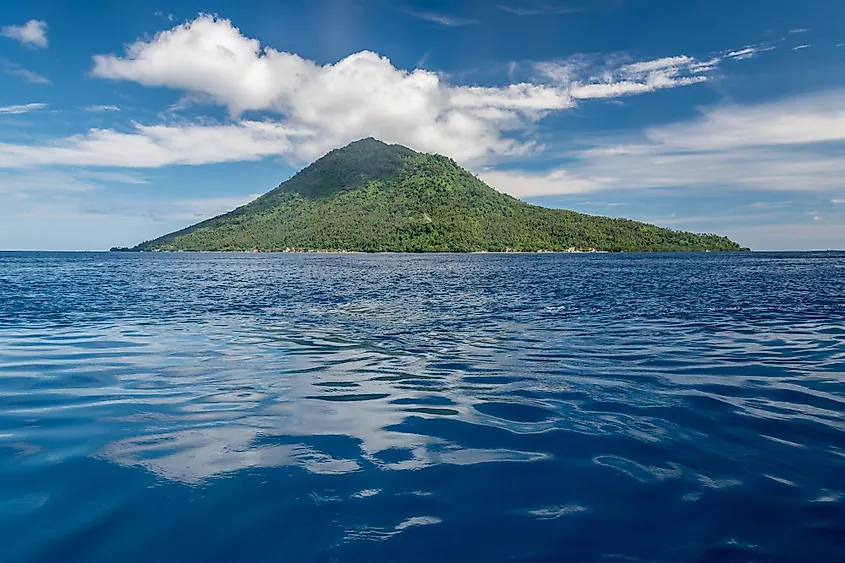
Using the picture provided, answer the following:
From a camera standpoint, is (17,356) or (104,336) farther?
(104,336)

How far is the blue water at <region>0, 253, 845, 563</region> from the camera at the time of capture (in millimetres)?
7086

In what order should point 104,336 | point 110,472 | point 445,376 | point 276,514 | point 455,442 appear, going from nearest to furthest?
point 276,514
point 110,472
point 455,442
point 445,376
point 104,336

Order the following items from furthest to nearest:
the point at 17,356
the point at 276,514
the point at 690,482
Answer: the point at 17,356 → the point at 690,482 → the point at 276,514

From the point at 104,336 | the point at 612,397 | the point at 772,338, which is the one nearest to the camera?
→ the point at 612,397

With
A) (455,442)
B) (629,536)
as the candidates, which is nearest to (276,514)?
(455,442)

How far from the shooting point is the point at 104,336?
78.9 feet

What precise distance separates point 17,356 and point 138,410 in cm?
→ 1025

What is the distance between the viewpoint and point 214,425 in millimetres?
11367

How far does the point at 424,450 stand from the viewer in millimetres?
10055

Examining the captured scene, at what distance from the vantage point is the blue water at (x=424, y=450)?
7.09 m

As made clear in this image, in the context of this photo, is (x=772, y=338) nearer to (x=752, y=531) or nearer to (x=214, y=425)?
(x=752, y=531)

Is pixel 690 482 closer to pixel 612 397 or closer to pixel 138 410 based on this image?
pixel 612 397

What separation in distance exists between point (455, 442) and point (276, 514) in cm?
375

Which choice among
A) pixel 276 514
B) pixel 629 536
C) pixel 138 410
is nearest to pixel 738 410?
pixel 629 536
